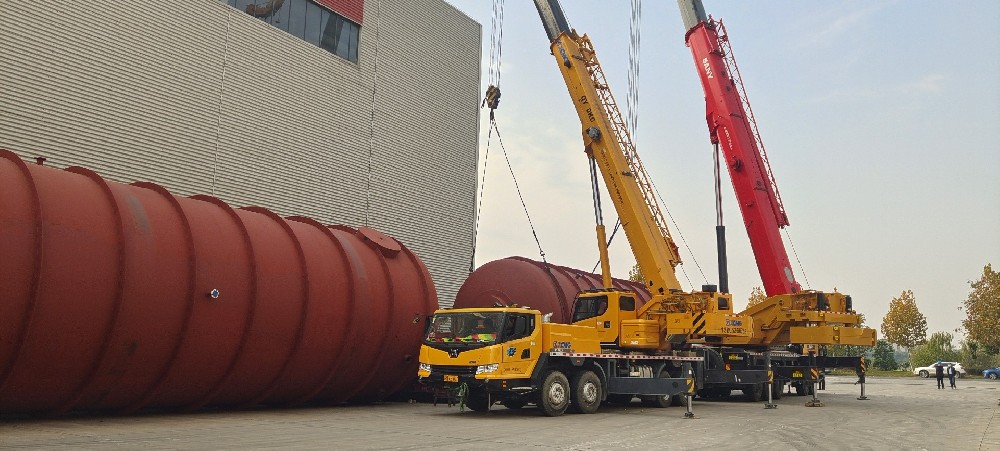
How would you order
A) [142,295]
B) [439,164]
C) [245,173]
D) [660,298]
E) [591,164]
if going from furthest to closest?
[439,164], [245,173], [591,164], [660,298], [142,295]

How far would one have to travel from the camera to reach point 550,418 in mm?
14492

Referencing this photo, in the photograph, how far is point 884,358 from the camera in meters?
69.6

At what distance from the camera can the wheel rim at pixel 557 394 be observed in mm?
14984

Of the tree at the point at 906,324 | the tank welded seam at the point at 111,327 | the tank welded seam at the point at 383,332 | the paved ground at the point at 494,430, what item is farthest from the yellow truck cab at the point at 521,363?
the tree at the point at 906,324

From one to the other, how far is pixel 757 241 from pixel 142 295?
50.7 ft

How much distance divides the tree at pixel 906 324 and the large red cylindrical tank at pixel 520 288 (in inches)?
2077

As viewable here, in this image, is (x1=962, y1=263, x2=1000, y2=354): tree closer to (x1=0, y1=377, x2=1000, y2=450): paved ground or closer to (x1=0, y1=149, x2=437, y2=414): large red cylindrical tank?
(x1=0, y1=377, x2=1000, y2=450): paved ground

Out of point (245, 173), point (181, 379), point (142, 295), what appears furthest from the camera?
point (245, 173)

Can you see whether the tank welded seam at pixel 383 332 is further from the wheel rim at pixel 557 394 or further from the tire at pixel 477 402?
the wheel rim at pixel 557 394

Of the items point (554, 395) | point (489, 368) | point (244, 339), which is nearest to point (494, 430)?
point (489, 368)

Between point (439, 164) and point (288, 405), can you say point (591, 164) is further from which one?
point (439, 164)

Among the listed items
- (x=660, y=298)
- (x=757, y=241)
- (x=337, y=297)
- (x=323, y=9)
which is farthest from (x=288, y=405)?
(x=323, y=9)

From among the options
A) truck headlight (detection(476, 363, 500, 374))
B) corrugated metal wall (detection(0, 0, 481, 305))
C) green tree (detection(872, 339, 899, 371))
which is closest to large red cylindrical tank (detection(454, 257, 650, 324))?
truck headlight (detection(476, 363, 500, 374))

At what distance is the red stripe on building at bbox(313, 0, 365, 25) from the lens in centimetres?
2736
